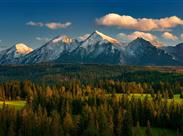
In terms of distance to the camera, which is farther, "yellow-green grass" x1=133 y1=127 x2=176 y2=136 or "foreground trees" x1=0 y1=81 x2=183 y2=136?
"yellow-green grass" x1=133 y1=127 x2=176 y2=136

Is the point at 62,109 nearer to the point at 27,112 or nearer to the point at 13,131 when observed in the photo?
the point at 27,112

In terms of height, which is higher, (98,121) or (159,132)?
(98,121)

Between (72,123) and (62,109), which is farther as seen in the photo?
(62,109)

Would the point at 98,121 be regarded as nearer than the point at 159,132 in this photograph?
No

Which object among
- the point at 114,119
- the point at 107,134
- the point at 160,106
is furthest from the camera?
the point at 160,106

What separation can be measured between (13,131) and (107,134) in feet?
126

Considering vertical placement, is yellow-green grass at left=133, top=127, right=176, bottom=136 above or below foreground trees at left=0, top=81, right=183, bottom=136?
below

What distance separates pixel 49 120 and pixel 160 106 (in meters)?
58.6

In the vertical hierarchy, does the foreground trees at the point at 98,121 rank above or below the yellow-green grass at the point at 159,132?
above

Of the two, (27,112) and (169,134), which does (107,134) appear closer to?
(169,134)

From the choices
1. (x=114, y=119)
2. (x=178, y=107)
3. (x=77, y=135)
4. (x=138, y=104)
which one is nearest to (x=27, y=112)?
(x=77, y=135)

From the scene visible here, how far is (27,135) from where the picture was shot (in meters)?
157

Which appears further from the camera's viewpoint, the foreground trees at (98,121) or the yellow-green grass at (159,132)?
the yellow-green grass at (159,132)

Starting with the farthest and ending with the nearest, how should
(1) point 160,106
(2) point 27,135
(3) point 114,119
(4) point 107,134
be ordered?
1. (1) point 160,106
2. (3) point 114,119
3. (2) point 27,135
4. (4) point 107,134
